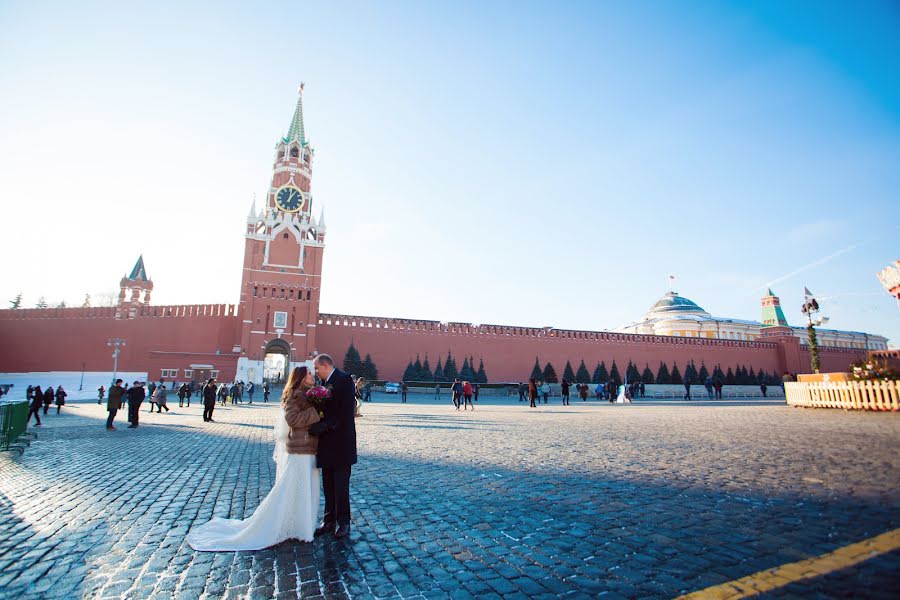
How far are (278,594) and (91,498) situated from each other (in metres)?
3.41

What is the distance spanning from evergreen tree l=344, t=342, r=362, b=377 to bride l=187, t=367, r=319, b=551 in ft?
98.6

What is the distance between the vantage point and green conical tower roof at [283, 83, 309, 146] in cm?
4350

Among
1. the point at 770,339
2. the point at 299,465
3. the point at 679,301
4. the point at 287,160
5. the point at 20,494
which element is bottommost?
the point at 20,494

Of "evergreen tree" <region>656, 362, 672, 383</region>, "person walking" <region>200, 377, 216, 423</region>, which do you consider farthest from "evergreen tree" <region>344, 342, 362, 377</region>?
"evergreen tree" <region>656, 362, 672, 383</region>

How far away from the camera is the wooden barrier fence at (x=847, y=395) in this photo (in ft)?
40.4

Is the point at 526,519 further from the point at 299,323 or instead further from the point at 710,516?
the point at 299,323

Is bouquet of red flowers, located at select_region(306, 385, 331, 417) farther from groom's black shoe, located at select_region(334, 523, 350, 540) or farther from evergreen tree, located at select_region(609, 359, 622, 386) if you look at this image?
evergreen tree, located at select_region(609, 359, 622, 386)

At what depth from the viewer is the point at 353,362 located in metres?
33.1

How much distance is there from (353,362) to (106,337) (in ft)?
59.5

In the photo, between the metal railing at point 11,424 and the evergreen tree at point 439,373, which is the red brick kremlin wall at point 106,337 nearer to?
the evergreen tree at point 439,373

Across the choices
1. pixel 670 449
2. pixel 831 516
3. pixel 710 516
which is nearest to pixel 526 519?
pixel 710 516

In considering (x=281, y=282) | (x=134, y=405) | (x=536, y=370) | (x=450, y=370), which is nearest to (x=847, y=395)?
(x=134, y=405)

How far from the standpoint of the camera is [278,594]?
2.45 metres

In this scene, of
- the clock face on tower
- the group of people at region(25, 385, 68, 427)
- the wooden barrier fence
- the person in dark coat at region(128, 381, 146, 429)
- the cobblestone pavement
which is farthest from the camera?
the clock face on tower
